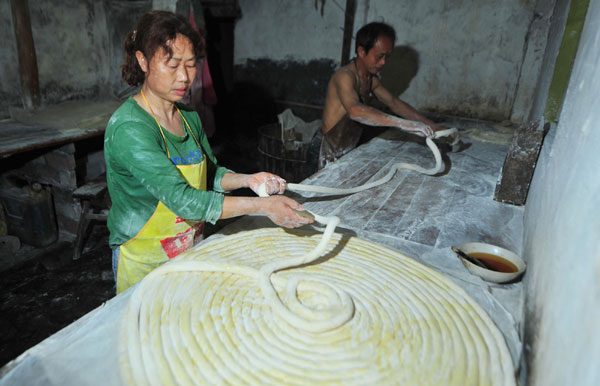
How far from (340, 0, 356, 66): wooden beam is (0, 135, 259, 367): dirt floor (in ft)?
12.7

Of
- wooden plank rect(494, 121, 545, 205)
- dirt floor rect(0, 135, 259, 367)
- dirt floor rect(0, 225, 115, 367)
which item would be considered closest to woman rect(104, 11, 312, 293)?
dirt floor rect(0, 135, 259, 367)

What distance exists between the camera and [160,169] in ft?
4.37

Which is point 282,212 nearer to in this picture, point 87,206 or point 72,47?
point 87,206

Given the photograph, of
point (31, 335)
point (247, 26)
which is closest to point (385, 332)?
point (31, 335)

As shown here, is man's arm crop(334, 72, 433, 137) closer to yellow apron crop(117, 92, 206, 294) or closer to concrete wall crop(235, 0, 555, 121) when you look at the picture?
yellow apron crop(117, 92, 206, 294)

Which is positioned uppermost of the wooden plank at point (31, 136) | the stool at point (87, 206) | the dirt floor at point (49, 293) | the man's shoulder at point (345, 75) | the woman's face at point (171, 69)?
the woman's face at point (171, 69)

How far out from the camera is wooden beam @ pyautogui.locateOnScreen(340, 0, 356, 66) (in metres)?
5.24

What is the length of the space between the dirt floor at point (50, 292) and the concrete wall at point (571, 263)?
1.96 metres

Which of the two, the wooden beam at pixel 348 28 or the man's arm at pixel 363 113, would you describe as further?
the wooden beam at pixel 348 28

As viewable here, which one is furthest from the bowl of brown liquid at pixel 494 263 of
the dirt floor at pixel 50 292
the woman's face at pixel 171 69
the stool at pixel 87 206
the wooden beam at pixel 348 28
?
the wooden beam at pixel 348 28

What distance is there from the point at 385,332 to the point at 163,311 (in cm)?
66

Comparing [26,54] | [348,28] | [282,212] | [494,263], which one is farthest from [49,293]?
[348,28]

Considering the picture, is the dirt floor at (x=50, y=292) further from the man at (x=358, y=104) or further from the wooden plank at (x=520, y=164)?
the wooden plank at (x=520, y=164)

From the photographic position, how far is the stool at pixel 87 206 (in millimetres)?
3631
